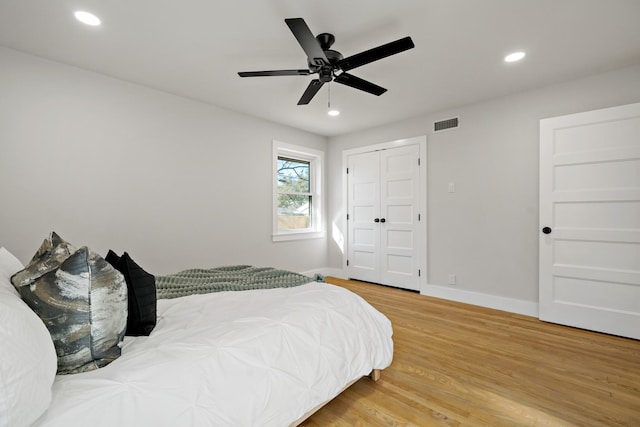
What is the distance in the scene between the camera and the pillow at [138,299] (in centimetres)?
133

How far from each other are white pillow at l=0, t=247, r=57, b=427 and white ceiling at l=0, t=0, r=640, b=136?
6.57ft

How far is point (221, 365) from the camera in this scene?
1195 millimetres

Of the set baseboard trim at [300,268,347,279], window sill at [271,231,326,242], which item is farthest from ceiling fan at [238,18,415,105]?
baseboard trim at [300,268,347,279]

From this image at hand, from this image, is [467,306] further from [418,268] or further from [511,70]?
[511,70]

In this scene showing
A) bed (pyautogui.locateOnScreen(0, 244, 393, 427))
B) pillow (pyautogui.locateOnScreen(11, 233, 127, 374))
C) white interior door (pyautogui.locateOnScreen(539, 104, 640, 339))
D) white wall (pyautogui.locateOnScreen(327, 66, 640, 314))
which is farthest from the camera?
white wall (pyautogui.locateOnScreen(327, 66, 640, 314))

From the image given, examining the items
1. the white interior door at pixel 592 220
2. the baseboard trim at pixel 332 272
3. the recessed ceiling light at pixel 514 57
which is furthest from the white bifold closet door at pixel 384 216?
the recessed ceiling light at pixel 514 57

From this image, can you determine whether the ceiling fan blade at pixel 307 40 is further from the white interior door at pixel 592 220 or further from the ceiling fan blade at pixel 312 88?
the white interior door at pixel 592 220

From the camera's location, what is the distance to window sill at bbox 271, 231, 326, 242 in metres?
4.45

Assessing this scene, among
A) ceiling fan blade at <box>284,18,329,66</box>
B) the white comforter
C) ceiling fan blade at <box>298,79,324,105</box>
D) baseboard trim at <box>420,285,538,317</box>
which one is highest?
ceiling fan blade at <box>284,18,329,66</box>

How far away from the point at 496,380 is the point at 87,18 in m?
3.82

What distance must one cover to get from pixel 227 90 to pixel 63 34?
138cm

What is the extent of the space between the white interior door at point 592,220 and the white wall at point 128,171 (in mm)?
3413

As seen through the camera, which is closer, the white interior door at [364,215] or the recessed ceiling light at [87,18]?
the recessed ceiling light at [87,18]

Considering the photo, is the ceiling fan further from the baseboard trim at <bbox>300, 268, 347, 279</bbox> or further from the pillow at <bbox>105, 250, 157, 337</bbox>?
the baseboard trim at <bbox>300, 268, 347, 279</bbox>
